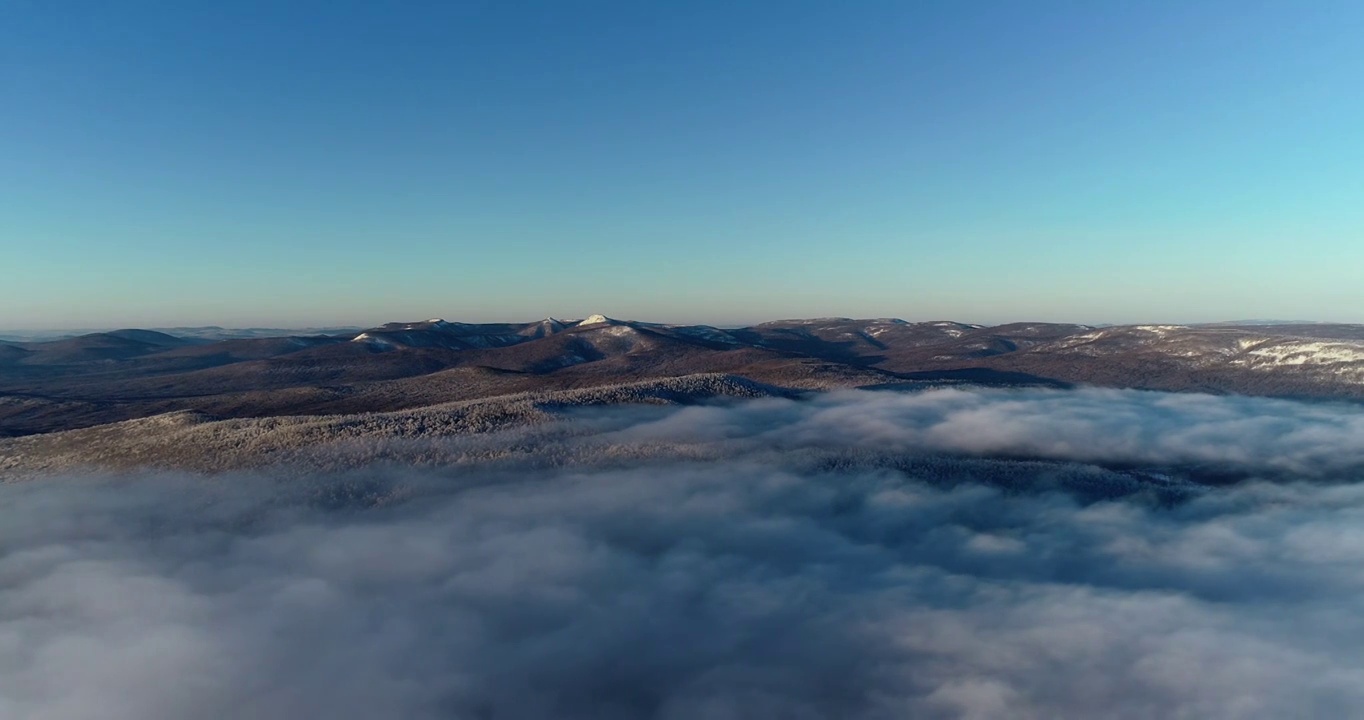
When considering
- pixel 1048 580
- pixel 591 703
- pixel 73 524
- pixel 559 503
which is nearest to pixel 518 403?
pixel 559 503

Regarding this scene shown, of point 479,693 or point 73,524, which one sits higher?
point 73,524

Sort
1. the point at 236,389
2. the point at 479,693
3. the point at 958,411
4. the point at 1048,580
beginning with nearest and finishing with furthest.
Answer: the point at 479,693 < the point at 1048,580 < the point at 958,411 < the point at 236,389

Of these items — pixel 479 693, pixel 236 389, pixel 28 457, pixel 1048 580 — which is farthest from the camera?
pixel 236 389

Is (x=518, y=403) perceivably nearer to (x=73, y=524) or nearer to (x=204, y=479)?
(x=204, y=479)

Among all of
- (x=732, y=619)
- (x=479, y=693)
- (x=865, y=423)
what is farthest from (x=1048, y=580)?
(x=479, y=693)

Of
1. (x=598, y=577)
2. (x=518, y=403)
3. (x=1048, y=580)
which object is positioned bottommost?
(x=1048, y=580)

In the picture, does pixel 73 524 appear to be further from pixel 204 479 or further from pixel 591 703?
pixel 591 703

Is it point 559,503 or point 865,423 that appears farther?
point 865,423
